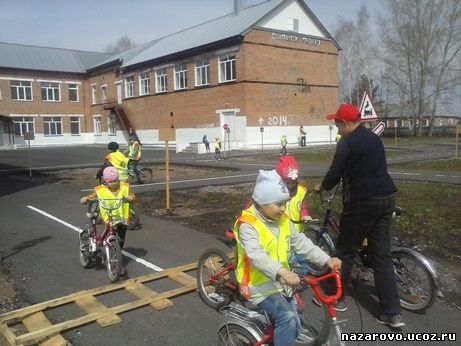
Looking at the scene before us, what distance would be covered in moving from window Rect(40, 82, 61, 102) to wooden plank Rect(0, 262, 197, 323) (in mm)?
52885

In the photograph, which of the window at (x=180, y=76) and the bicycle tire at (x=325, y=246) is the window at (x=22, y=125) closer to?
the window at (x=180, y=76)

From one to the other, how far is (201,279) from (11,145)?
51339 mm

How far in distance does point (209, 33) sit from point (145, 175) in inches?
1093

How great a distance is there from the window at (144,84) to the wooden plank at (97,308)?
43303 mm

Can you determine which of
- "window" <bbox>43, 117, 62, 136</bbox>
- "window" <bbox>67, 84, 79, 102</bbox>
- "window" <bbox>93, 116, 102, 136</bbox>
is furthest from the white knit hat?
"window" <bbox>67, 84, 79, 102</bbox>

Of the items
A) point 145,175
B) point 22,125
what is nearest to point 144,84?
point 22,125

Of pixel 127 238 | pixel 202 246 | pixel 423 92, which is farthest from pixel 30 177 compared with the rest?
pixel 423 92

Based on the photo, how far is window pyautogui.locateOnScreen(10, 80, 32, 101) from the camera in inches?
1997

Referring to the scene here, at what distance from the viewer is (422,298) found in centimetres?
464

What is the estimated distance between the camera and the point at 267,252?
3.26 m

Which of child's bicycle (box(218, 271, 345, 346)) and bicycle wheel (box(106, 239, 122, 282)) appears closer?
child's bicycle (box(218, 271, 345, 346))

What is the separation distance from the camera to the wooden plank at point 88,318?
4090mm

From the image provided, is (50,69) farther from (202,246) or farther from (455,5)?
(202,246)

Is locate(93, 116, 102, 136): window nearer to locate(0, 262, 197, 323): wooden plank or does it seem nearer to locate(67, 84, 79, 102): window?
locate(67, 84, 79, 102): window
